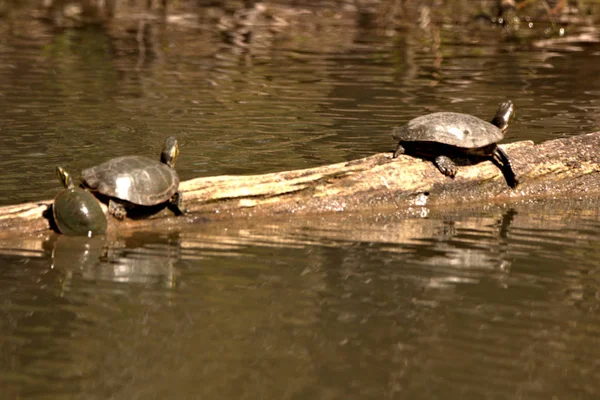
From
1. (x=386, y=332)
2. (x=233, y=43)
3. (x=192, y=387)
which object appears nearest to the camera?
(x=192, y=387)

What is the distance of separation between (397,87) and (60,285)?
9.30 metres

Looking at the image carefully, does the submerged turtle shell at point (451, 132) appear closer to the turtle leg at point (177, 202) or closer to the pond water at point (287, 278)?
the pond water at point (287, 278)

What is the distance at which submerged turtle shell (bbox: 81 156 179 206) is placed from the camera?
7.22 metres

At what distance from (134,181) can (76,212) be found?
0.46 metres

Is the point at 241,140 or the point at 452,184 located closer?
the point at 452,184

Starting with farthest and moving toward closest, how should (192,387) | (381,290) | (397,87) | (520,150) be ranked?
1. (397,87)
2. (520,150)
3. (381,290)
4. (192,387)

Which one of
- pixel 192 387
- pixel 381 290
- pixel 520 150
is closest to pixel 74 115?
pixel 520 150

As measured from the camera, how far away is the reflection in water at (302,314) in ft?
16.2

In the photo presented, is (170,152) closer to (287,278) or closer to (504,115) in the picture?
(287,278)

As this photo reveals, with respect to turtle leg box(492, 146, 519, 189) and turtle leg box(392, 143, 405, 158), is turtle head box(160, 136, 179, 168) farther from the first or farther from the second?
turtle leg box(492, 146, 519, 189)

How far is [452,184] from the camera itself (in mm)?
8508

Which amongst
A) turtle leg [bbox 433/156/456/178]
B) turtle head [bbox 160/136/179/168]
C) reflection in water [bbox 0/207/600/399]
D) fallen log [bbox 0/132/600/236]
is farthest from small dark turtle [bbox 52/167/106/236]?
turtle leg [bbox 433/156/456/178]

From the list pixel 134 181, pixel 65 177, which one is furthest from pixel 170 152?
pixel 65 177

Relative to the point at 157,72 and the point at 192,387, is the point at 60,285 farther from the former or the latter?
the point at 157,72
